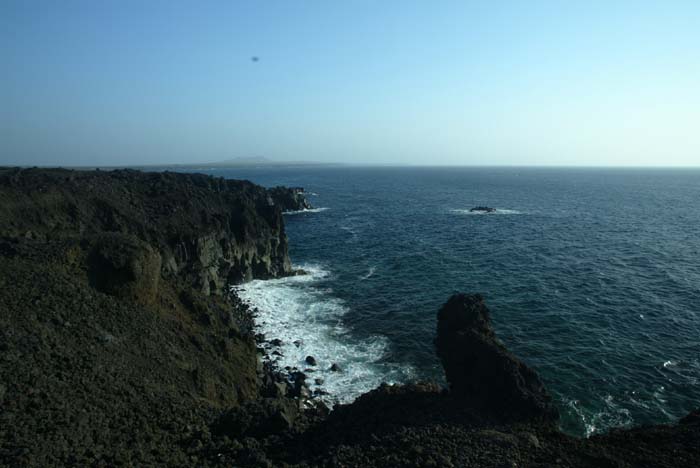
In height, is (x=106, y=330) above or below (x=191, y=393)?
above

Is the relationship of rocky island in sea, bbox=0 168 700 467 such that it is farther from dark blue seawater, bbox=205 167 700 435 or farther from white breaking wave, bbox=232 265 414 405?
dark blue seawater, bbox=205 167 700 435

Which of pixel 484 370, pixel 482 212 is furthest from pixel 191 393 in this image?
pixel 482 212

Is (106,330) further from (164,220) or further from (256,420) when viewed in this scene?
(164,220)

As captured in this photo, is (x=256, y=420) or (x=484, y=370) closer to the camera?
(x=256, y=420)

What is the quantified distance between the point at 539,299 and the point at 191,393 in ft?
140

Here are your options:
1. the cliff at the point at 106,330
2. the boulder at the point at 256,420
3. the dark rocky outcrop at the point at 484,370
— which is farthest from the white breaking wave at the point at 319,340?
the boulder at the point at 256,420

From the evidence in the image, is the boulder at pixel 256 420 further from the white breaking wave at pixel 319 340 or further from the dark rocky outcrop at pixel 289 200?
the dark rocky outcrop at pixel 289 200

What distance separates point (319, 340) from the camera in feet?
145

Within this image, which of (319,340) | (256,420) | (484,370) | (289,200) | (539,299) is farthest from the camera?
(289,200)

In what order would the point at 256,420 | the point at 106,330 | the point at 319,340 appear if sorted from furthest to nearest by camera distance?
the point at 319,340 → the point at 106,330 → the point at 256,420

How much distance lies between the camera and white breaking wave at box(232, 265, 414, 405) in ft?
120

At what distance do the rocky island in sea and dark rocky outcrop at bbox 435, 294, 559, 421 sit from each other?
10 cm

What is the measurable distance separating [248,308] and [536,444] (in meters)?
38.4

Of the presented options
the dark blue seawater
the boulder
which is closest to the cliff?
the boulder
